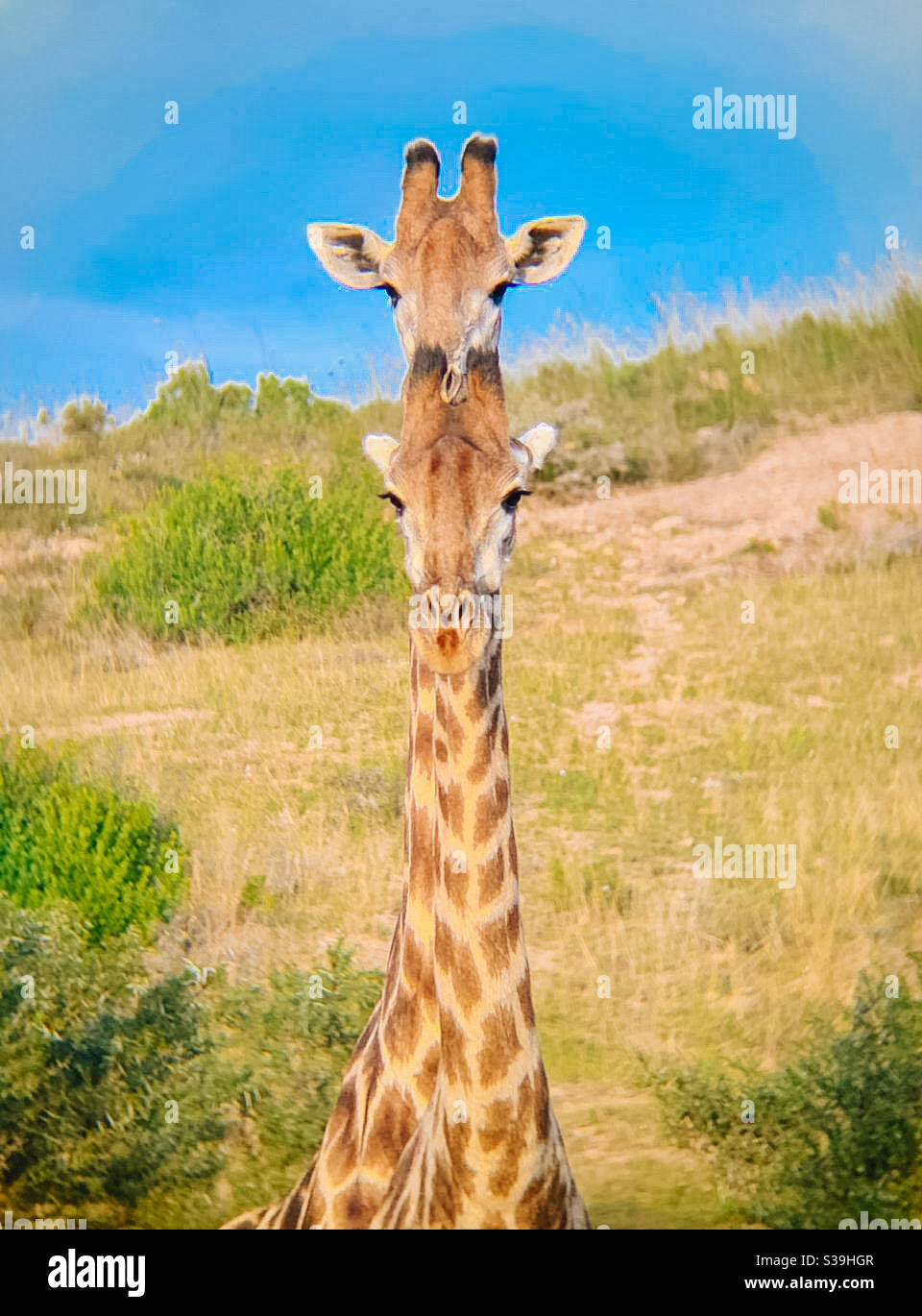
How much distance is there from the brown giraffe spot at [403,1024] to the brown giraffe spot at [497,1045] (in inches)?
15.7

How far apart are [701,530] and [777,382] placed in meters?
0.91

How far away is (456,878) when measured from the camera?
2654mm

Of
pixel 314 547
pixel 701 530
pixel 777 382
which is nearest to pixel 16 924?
pixel 314 547

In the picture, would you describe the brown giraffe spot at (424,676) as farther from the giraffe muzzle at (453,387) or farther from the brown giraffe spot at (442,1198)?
A: the brown giraffe spot at (442,1198)

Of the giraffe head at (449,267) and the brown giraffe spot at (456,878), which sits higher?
the giraffe head at (449,267)

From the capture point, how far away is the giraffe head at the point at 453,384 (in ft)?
7.93

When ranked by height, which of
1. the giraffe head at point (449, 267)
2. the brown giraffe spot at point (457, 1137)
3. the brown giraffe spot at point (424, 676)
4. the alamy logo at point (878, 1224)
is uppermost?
the giraffe head at point (449, 267)

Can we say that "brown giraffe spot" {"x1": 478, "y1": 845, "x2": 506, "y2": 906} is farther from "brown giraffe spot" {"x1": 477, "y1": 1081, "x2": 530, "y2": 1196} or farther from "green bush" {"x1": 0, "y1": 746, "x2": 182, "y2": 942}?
"green bush" {"x1": 0, "y1": 746, "x2": 182, "y2": 942}

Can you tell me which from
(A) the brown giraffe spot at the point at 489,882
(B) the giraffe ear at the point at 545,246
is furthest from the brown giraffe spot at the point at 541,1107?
(B) the giraffe ear at the point at 545,246

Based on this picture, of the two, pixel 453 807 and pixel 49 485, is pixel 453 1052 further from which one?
pixel 49 485
